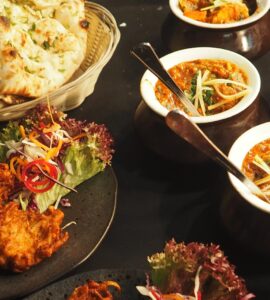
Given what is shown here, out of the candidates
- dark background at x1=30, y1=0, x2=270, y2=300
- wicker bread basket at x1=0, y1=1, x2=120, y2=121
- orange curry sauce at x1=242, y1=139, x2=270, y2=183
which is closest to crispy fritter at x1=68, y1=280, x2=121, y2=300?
dark background at x1=30, y1=0, x2=270, y2=300

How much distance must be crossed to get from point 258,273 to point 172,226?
311mm

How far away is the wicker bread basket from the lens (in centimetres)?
205

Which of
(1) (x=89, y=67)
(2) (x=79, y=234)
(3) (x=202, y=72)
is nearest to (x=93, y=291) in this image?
(2) (x=79, y=234)

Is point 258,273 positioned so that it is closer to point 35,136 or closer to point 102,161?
point 102,161

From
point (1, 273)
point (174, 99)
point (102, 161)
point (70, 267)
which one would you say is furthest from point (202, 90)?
point (1, 273)

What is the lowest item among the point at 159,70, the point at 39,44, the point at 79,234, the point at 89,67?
the point at 79,234

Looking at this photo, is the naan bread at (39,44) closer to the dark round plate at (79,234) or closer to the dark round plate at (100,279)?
the dark round plate at (79,234)

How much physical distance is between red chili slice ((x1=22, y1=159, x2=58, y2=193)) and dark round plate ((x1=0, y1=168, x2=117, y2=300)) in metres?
0.09

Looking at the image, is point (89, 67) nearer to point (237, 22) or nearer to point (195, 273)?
point (237, 22)

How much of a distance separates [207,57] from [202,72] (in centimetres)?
9

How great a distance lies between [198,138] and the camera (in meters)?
1.55

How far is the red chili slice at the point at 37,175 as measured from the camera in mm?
1831

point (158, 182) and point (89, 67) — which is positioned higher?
point (89, 67)

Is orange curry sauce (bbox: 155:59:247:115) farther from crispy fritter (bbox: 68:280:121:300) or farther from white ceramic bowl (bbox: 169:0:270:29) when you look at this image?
crispy fritter (bbox: 68:280:121:300)
